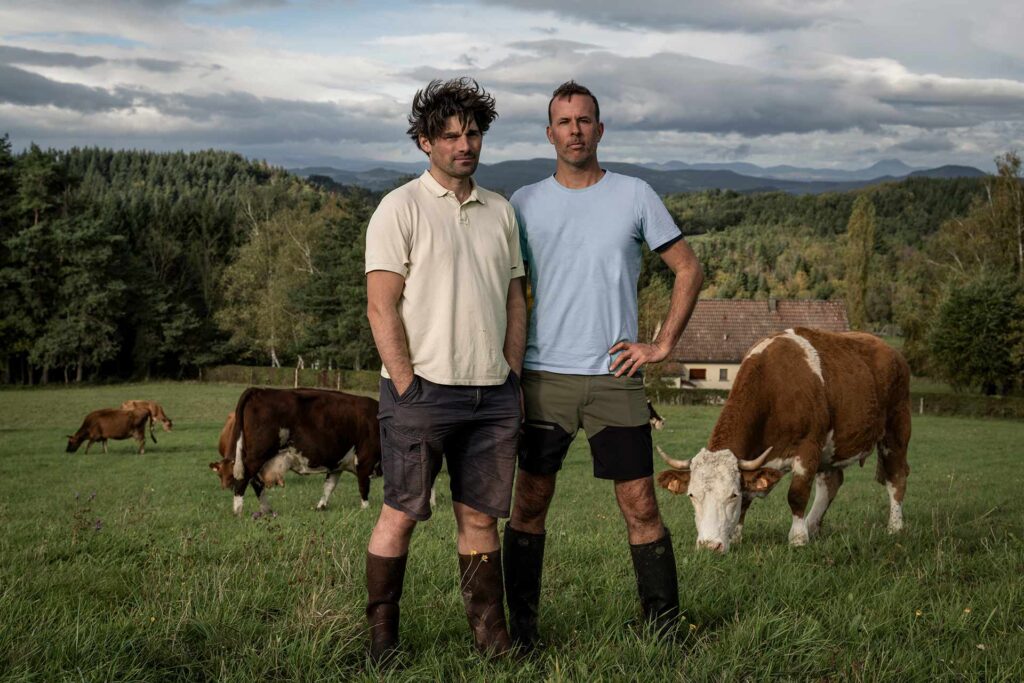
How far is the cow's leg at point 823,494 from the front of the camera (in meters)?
8.52

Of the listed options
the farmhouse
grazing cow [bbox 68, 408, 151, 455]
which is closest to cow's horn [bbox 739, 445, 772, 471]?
grazing cow [bbox 68, 408, 151, 455]

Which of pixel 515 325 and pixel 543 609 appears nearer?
pixel 515 325

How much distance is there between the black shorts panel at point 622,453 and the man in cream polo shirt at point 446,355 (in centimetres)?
51

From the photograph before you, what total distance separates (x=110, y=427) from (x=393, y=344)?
2304cm

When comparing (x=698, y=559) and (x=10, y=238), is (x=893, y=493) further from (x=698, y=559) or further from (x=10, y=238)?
(x=10, y=238)

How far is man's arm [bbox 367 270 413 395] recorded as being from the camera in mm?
3887

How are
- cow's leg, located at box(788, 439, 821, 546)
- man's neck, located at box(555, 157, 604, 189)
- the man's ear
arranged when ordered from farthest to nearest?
1. cow's leg, located at box(788, 439, 821, 546)
2. the man's ear
3. man's neck, located at box(555, 157, 604, 189)

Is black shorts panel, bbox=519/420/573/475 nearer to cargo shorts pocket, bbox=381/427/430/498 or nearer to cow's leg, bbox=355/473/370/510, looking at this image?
cargo shorts pocket, bbox=381/427/430/498

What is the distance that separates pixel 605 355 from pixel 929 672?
190 cm

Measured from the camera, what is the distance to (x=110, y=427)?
80.7 feet

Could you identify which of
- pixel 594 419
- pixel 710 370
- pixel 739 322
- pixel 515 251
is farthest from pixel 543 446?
pixel 739 322

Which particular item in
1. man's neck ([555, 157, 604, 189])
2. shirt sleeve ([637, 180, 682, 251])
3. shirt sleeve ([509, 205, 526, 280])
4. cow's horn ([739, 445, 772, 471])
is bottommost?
cow's horn ([739, 445, 772, 471])

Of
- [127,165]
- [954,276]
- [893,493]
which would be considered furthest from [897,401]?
[127,165]

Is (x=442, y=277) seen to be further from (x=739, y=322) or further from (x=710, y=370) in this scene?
(x=739, y=322)
